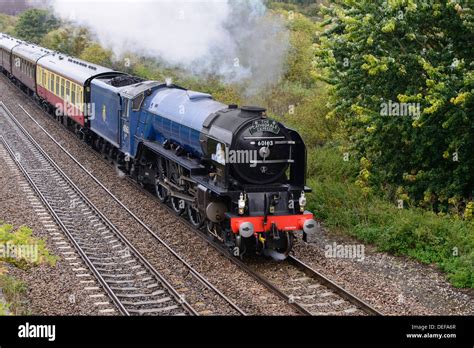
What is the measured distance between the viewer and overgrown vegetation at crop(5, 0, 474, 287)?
13.8 meters

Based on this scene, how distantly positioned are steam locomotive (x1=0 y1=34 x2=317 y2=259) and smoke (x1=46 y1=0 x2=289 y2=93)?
2843 millimetres

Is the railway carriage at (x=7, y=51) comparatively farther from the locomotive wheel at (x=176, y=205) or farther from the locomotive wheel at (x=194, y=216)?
the locomotive wheel at (x=194, y=216)

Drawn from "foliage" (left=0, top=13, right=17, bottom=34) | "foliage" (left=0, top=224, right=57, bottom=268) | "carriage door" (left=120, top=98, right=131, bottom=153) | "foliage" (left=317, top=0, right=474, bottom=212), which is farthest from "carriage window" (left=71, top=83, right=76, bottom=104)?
"foliage" (left=0, top=13, right=17, bottom=34)

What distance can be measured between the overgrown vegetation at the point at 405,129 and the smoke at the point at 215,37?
5.96 meters

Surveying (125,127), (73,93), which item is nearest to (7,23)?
(73,93)

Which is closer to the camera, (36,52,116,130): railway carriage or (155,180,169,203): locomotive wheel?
(155,180,169,203): locomotive wheel

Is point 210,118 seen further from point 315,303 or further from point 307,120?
point 307,120

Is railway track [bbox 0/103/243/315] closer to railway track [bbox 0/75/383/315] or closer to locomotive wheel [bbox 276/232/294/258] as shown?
railway track [bbox 0/75/383/315]

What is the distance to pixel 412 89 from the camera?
1489cm

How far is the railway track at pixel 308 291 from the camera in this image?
10797mm

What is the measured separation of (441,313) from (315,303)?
2.10 m

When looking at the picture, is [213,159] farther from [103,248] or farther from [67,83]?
[67,83]
